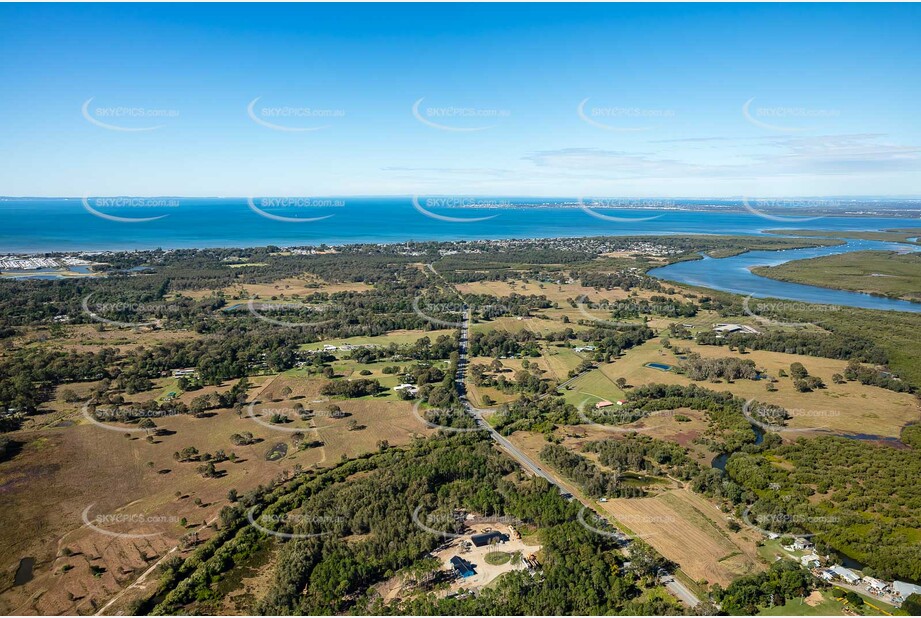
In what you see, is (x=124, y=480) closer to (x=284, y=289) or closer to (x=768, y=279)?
(x=284, y=289)

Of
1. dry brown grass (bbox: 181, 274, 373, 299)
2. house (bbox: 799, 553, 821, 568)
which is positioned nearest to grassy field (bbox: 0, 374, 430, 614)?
house (bbox: 799, 553, 821, 568)

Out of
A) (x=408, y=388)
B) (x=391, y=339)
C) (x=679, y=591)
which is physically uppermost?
(x=391, y=339)

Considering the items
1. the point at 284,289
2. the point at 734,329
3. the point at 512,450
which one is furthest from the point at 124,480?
the point at 734,329

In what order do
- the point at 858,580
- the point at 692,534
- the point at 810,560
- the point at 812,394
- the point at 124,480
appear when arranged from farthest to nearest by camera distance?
the point at 812,394
the point at 124,480
the point at 692,534
the point at 810,560
the point at 858,580

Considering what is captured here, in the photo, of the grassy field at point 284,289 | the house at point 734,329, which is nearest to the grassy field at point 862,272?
the house at point 734,329

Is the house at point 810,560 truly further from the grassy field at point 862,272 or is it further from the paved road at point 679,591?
the grassy field at point 862,272

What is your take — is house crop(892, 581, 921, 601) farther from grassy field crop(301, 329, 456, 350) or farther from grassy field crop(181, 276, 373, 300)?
grassy field crop(181, 276, 373, 300)
